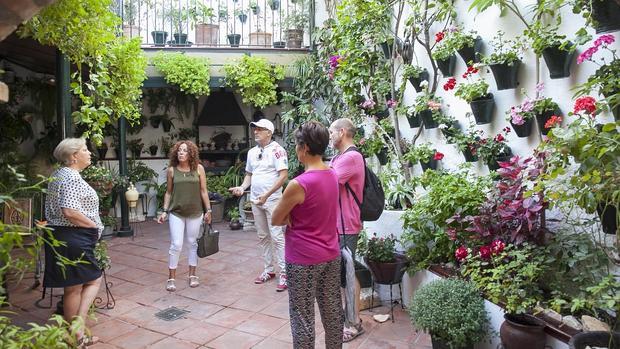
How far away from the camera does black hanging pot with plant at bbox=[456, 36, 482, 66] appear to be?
13.7 ft

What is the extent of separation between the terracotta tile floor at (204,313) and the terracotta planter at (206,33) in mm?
4397

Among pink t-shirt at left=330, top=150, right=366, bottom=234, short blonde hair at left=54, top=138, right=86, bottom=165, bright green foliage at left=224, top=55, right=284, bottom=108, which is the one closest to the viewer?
short blonde hair at left=54, top=138, right=86, bottom=165

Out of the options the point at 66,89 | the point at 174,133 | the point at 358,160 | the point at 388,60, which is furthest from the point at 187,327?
the point at 174,133

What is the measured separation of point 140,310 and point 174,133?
19.7 feet

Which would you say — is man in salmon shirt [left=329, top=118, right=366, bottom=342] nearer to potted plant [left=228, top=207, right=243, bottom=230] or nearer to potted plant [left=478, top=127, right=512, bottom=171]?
potted plant [left=478, top=127, right=512, bottom=171]

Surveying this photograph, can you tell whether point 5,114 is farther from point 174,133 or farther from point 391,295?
point 391,295

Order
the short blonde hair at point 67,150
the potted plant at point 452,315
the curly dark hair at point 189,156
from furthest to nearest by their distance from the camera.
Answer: the curly dark hair at point 189,156 → the short blonde hair at point 67,150 → the potted plant at point 452,315

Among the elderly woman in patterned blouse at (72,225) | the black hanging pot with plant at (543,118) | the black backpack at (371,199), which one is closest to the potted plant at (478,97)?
the black hanging pot with plant at (543,118)

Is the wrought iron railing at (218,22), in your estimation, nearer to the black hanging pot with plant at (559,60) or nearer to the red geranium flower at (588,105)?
the black hanging pot with plant at (559,60)

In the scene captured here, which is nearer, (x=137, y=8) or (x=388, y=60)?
(x=388, y=60)

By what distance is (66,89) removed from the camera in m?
4.27

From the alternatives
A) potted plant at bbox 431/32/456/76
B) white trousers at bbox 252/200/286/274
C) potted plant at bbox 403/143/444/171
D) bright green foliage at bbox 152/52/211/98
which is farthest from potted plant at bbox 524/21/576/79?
bright green foliage at bbox 152/52/211/98

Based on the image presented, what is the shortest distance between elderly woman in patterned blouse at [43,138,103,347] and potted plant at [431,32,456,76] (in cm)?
317

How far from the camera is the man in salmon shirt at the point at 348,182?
12.0 feet
